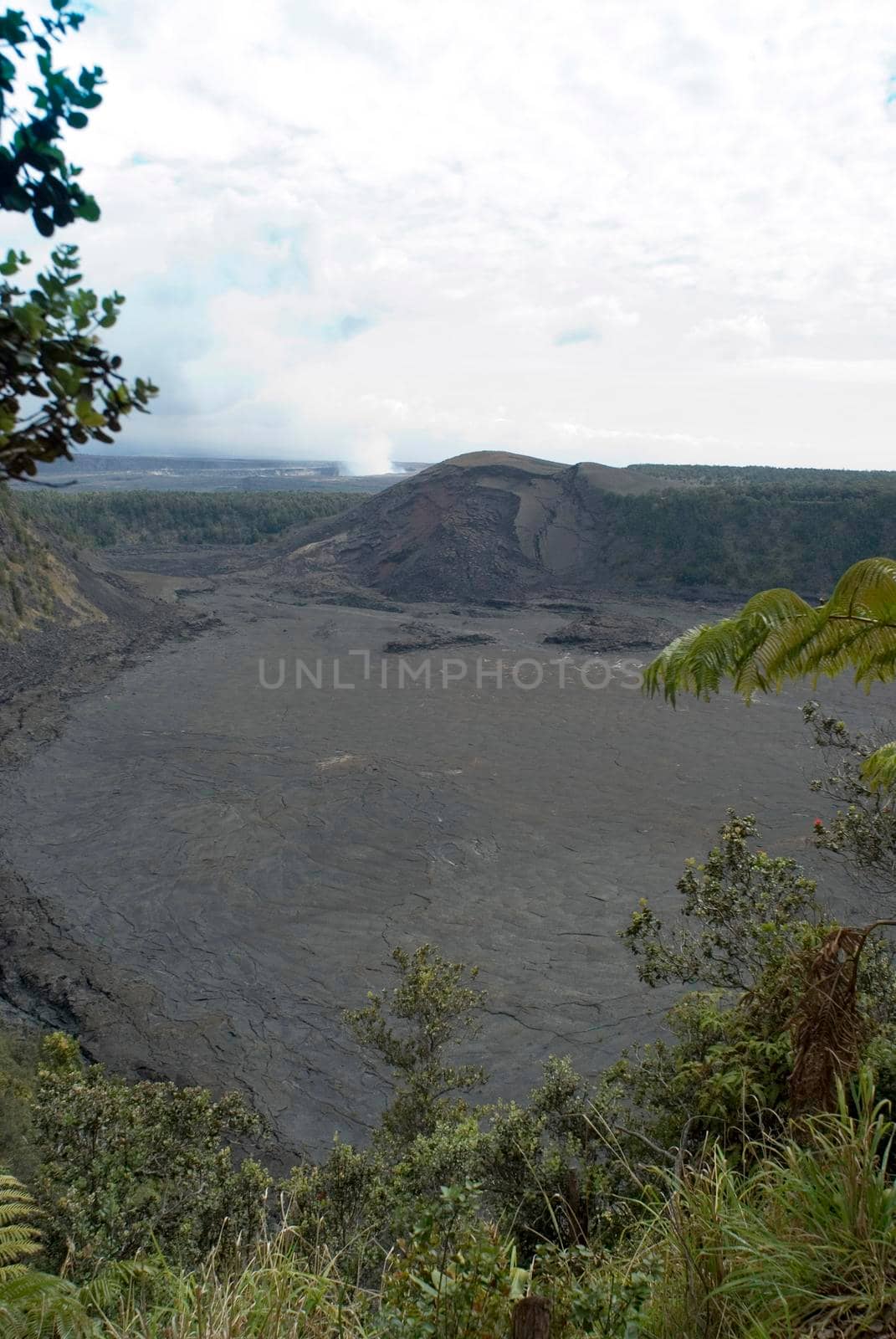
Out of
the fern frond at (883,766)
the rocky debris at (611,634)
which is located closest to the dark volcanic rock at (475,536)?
the rocky debris at (611,634)

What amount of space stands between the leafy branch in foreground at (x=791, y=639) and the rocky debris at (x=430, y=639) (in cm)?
2601

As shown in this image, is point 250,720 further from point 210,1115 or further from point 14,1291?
point 14,1291

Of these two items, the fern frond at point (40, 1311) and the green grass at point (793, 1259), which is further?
the fern frond at point (40, 1311)

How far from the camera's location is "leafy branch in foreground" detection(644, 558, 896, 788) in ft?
14.1

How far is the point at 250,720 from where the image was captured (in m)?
22.0

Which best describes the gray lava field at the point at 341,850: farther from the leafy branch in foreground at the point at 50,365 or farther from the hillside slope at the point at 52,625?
the leafy branch in foreground at the point at 50,365

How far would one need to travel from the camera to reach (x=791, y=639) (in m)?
4.39

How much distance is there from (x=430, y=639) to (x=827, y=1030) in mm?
28667

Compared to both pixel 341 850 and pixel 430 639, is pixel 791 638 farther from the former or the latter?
pixel 430 639

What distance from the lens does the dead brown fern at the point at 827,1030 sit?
3.15 m

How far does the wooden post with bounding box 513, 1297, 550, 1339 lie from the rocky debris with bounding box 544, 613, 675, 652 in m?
28.5
